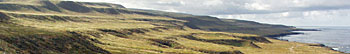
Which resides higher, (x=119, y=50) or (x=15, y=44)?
(x=15, y=44)

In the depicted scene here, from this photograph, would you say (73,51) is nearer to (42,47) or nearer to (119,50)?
(42,47)

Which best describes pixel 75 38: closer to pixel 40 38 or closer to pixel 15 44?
pixel 40 38

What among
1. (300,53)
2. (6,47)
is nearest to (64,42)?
(6,47)

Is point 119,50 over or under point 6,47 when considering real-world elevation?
under

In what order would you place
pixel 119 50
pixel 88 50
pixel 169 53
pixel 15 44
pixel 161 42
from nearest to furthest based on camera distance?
pixel 15 44, pixel 88 50, pixel 119 50, pixel 169 53, pixel 161 42

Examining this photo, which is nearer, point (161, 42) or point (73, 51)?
point (73, 51)

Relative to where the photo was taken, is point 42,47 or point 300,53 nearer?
point 42,47

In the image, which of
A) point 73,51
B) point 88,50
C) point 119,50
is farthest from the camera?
point 119,50

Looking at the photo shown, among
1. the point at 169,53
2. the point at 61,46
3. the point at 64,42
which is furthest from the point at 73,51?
the point at 169,53

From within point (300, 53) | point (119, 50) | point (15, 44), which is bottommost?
point (300, 53)
